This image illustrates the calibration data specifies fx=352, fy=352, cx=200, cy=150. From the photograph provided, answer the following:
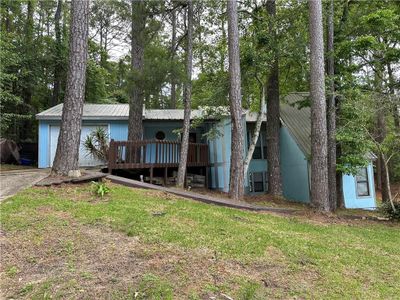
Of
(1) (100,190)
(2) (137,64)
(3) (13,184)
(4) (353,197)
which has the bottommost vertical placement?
(4) (353,197)

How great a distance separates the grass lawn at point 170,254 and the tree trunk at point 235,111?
7.43 feet

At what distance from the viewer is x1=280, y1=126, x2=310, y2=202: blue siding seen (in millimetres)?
14391

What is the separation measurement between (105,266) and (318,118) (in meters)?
6.95

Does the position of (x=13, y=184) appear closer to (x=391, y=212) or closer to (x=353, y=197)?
(x=391, y=212)

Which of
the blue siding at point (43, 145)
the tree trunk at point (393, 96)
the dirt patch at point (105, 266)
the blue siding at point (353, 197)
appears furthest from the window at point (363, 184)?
the blue siding at point (43, 145)

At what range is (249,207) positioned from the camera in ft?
27.6

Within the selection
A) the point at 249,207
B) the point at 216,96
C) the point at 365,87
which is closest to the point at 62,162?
the point at 249,207

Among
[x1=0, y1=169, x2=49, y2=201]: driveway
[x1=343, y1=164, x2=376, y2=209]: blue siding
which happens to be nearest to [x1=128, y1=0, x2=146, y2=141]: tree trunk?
[x1=0, y1=169, x2=49, y2=201]: driveway

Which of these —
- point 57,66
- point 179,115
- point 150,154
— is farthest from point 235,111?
point 57,66

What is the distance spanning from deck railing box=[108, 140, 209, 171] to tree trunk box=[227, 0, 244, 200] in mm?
3365

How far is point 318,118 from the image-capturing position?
9.22 meters

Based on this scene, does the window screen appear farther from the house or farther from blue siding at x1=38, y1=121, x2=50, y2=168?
blue siding at x1=38, y1=121, x2=50, y2=168

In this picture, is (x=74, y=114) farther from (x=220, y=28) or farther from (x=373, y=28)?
(x=373, y=28)

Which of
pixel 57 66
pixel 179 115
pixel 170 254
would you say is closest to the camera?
pixel 170 254
